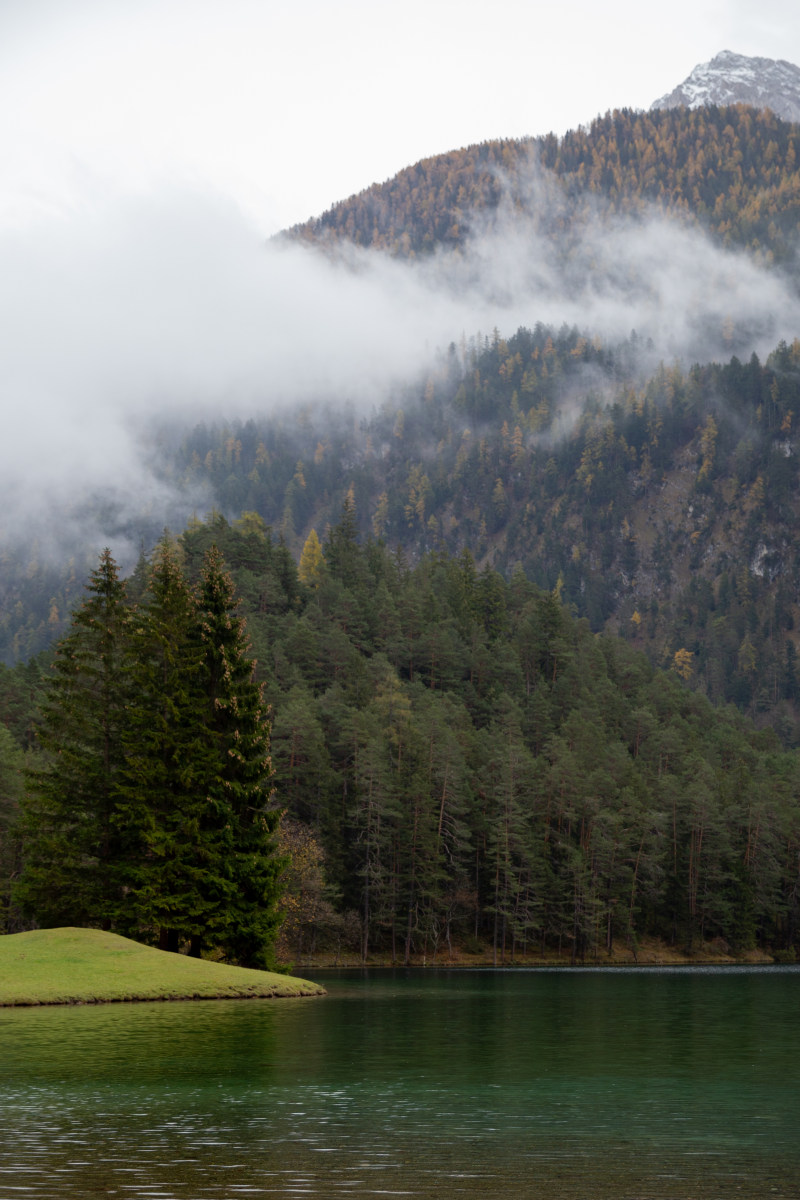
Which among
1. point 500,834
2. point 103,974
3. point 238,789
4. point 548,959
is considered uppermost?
point 238,789

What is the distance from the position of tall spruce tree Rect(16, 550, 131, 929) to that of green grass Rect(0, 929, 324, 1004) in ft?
28.5

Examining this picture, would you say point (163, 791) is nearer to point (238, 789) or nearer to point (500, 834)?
point (238, 789)

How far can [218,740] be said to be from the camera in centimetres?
7781

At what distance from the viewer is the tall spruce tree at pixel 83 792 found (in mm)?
77438

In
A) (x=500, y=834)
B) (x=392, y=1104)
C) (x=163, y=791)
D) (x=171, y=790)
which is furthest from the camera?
(x=500, y=834)

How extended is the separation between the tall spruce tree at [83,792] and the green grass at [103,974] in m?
8.68

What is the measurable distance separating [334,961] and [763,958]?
196 ft

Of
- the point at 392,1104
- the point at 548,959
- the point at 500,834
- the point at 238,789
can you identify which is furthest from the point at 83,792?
the point at 548,959

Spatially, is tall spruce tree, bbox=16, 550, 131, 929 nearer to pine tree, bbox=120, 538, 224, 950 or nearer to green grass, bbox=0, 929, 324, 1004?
pine tree, bbox=120, 538, 224, 950

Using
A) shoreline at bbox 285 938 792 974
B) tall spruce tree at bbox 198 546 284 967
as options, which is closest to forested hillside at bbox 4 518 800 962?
shoreline at bbox 285 938 792 974

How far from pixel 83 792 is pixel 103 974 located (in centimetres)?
1876

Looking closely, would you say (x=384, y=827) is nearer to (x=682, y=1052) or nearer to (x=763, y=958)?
(x=763, y=958)

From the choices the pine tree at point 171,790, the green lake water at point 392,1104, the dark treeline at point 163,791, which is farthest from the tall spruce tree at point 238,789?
the green lake water at point 392,1104

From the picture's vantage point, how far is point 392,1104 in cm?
3048
